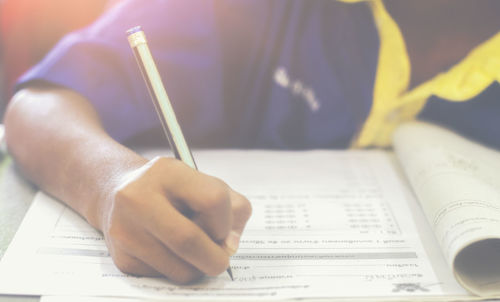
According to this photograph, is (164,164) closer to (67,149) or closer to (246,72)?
(67,149)

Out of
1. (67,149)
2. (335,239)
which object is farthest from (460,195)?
(67,149)

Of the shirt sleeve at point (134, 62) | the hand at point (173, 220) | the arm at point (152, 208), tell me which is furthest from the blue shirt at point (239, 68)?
the hand at point (173, 220)

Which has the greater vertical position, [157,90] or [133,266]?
[157,90]

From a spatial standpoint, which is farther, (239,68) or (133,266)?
(239,68)

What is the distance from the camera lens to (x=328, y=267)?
36 cm

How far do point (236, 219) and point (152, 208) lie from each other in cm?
6

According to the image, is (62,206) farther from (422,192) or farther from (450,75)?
(450,75)

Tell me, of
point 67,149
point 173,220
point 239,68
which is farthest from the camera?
point 239,68

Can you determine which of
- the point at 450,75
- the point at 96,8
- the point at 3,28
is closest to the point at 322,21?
the point at 450,75

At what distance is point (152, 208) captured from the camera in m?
0.31

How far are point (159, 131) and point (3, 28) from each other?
1.35 feet

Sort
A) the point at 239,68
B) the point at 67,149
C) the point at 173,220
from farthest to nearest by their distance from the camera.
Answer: the point at 239,68, the point at 67,149, the point at 173,220

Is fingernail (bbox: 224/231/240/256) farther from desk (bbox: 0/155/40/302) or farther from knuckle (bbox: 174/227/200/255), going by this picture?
desk (bbox: 0/155/40/302)

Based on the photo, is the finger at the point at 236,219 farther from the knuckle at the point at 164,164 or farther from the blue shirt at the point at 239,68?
the blue shirt at the point at 239,68
